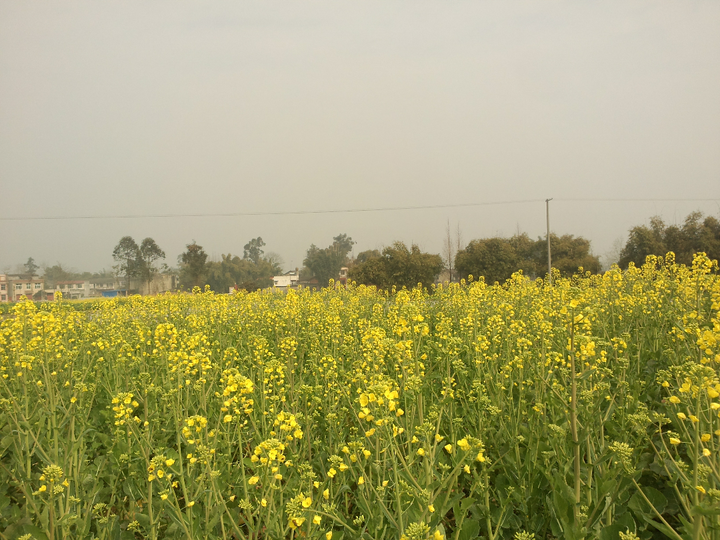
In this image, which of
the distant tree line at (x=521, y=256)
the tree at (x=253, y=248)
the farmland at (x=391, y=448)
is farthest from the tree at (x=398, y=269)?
the tree at (x=253, y=248)

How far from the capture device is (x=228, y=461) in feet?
9.16

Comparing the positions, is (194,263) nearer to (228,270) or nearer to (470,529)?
(228,270)

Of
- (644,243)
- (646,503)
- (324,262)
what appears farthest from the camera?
(324,262)

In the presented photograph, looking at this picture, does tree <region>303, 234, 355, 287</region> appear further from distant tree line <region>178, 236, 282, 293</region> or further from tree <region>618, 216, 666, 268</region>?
tree <region>618, 216, 666, 268</region>

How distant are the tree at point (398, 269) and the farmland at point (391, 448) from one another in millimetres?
25696

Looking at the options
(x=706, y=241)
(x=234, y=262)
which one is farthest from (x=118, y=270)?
(x=706, y=241)

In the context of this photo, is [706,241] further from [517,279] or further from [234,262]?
[234,262]

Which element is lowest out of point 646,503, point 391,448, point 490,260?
point 646,503

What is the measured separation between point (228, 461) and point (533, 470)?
2100mm

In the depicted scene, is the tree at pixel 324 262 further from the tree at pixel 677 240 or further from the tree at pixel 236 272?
the tree at pixel 677 240

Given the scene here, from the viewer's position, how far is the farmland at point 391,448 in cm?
209

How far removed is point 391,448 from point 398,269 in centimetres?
2980

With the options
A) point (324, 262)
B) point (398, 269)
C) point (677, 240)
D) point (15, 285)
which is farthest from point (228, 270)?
point (677, 240)

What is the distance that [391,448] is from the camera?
203cm
